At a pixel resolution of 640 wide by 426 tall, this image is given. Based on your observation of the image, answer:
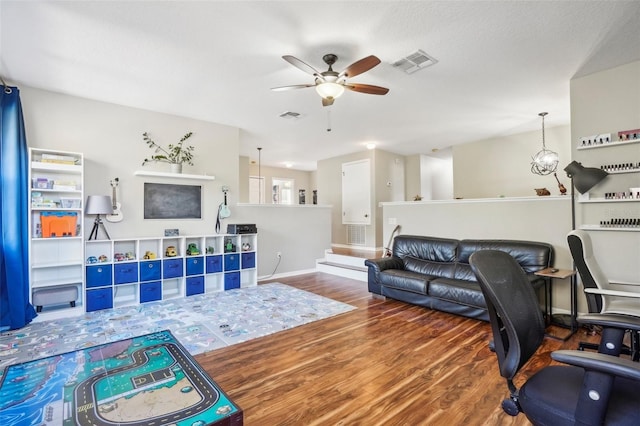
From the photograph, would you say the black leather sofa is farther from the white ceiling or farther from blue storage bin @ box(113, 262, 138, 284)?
blue storage bin @ box(113, 262, 138, 284)

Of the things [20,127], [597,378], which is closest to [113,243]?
[20,127]

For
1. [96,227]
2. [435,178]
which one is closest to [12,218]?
[96,227]

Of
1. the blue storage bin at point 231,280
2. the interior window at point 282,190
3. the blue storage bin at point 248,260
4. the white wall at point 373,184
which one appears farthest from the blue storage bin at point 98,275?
the interior window at point 282,190

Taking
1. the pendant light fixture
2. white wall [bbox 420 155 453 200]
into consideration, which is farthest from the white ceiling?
white wall [bbox 420 155 453 200]

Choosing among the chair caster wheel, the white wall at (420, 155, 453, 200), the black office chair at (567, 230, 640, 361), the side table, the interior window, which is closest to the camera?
the chair caster wheel

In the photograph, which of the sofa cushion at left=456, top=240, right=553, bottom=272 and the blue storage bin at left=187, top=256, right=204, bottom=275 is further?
the blue storage bin at left=187, top=256, right=204, bottom=275

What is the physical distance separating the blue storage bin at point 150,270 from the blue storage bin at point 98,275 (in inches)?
15.2

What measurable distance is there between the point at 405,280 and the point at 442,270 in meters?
0.61

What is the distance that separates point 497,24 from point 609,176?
2.29 metres

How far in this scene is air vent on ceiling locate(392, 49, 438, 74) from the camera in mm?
3135

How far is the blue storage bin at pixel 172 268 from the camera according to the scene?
4.43 m

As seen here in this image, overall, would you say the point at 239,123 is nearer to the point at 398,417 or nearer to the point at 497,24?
the point at 497,24

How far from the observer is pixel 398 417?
1.86 m

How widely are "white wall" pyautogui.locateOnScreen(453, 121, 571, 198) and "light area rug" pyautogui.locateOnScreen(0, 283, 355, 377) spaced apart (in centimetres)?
476
